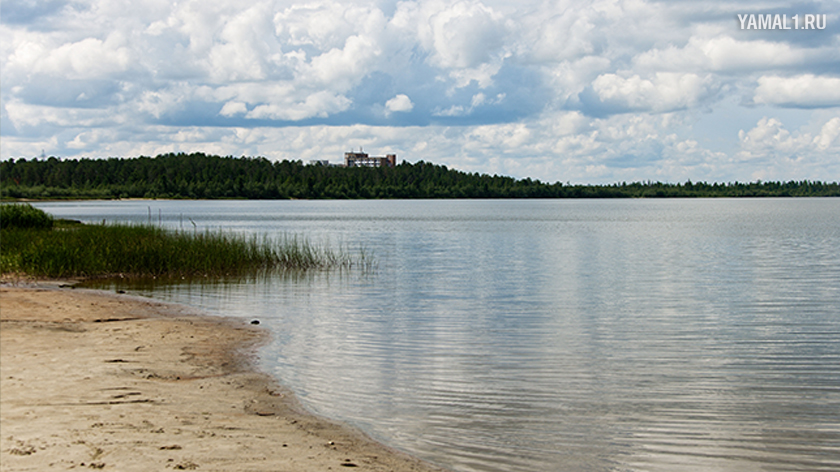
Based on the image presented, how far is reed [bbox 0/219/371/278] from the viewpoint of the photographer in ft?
82.0

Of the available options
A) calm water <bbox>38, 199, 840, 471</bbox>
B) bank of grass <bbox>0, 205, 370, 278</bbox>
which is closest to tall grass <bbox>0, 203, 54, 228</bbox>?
bank of grass <bbox>0, 205, 370, 278</bbox>

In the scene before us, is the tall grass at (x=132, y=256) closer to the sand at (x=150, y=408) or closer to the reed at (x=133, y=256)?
the reed at (x=133, y=256)

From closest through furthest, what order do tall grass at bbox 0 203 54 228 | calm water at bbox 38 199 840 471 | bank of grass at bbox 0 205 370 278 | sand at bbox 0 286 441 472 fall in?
sand at bbox 0 286 441 472 → calm water at bbox 38 199 840 471 → bank of grass at bbox 0 205 370 278 → tall grass at bbox 0 203 54 228

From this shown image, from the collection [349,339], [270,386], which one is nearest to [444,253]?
[349,339]

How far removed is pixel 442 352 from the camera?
47.1 feet

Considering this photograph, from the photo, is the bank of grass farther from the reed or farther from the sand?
the sand

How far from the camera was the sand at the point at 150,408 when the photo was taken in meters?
7.24

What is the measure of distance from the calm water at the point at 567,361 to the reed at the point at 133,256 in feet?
7.90

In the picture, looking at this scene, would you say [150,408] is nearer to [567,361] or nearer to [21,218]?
[567,361]

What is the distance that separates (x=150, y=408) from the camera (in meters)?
9.07

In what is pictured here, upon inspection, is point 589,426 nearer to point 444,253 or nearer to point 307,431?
point 307,431

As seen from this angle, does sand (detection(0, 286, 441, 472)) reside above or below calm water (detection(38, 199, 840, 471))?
above

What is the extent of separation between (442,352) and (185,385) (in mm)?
5456

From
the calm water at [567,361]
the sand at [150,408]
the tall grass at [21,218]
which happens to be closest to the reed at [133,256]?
the calm water at [567,361]
